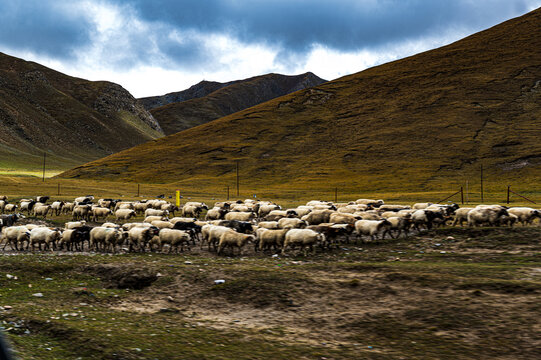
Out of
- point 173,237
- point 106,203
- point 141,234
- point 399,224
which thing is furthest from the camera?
point 106,203

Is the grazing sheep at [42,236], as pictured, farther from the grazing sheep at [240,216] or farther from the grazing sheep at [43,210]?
the grazing sheep at [43,210]

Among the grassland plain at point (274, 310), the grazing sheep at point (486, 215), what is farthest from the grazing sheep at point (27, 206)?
the grazing sheep at point (486, 215)

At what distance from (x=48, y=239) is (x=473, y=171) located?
79.2m

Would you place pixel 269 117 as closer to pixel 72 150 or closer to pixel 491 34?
pixel 491 34

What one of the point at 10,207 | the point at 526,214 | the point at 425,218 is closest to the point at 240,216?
the point at 425,218

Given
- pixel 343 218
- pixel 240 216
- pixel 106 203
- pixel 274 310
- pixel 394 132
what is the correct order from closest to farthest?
pixel 274 310, pixel 343 218, pixel 240 216, pixel 106 203, pixel 394 132

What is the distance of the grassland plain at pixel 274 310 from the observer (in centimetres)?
734

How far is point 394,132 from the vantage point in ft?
339

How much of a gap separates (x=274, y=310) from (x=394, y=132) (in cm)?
9979

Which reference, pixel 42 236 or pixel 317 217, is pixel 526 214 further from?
pixel 42 236

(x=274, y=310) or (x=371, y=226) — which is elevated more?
(x=371, y=226)

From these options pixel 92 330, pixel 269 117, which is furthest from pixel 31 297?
pixel 269 117

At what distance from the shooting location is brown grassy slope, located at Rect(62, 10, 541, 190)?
3319 inches

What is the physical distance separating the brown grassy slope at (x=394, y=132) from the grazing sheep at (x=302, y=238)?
58.8 metres
